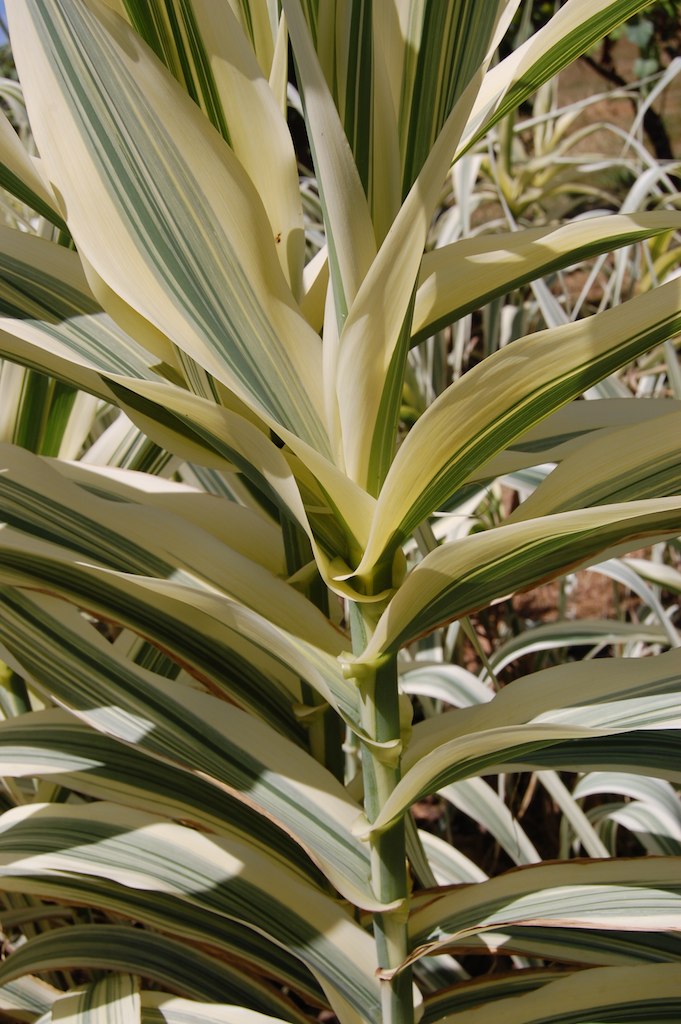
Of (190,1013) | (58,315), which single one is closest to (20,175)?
(58,315)

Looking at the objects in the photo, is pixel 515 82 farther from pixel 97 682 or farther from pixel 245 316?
pixel 97 682

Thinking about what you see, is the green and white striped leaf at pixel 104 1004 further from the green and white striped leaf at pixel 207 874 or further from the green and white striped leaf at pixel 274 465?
the green and white striped leaf at pixel 274 465

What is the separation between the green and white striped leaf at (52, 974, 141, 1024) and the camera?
0.40 m

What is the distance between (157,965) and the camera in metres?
0.45

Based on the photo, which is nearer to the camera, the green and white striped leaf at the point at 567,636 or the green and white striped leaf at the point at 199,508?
the green and white striped leaf at the point at 199,508

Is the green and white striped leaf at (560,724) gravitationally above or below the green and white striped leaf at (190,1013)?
above

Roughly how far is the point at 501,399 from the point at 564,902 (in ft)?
0.70

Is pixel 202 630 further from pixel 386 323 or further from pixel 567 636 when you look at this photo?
pixel 567 636

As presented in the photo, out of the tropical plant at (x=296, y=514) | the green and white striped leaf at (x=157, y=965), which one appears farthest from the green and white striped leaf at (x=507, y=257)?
the green and white striped leaf at (x=157, y=965)

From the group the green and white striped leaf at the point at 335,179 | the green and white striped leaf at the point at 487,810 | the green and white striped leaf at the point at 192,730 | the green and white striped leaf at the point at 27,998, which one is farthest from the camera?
the green and white striped leaf at the point at 487,810

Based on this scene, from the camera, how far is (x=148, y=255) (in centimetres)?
28

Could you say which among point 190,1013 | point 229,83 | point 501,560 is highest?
point 229,83

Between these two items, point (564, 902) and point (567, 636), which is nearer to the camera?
point (564, 902)

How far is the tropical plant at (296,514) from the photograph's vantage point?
277 mm
